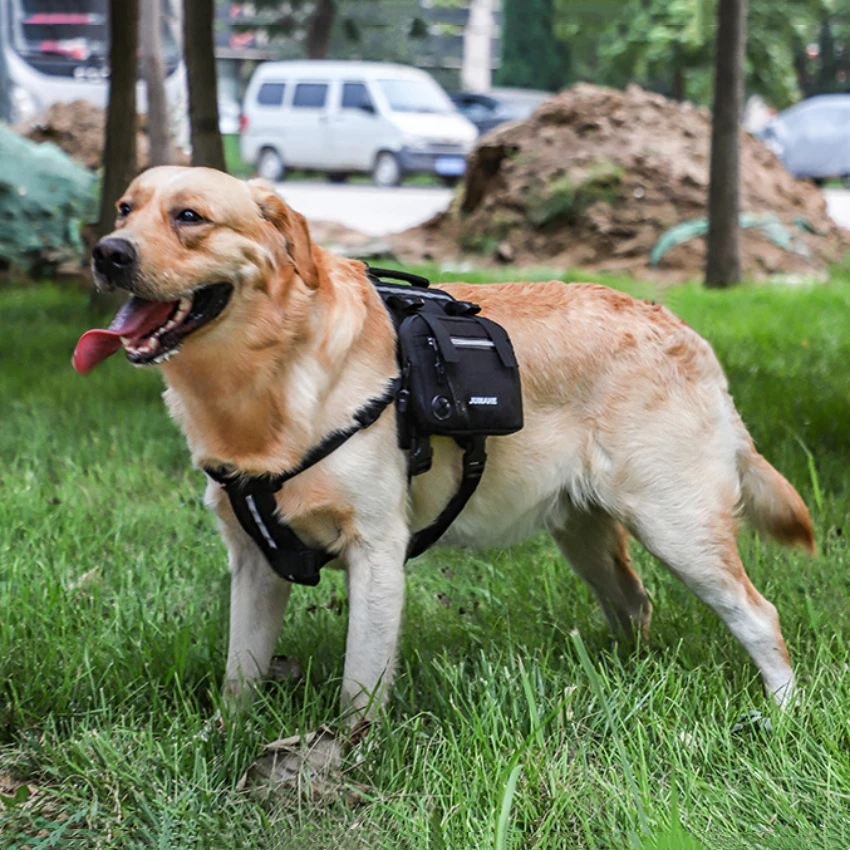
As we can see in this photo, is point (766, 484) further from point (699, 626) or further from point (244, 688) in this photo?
point (244, 688)

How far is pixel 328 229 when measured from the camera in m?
13.2

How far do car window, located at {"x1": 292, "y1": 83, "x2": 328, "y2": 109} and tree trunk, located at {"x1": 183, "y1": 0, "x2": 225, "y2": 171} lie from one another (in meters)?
16.8

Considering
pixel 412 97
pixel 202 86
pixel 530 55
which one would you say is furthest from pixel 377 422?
pixel 530 55

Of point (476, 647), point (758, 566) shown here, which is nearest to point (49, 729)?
point (476, 647)

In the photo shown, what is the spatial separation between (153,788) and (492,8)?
149 feet

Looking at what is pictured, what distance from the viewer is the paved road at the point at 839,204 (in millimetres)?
17275

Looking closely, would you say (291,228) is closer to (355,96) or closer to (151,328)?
(151,328)

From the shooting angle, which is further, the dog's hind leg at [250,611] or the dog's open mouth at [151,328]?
the dog's hind leg at [250,611]

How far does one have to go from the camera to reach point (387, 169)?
74.4 ft

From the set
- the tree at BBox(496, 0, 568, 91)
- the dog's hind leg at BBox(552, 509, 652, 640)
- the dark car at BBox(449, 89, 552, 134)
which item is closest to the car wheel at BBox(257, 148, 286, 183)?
the dark car at BBox(449, 89, 552, 134)

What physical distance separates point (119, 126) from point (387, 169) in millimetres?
14666

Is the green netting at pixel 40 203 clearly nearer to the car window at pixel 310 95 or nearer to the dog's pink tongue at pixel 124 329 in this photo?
the dog's pink tongue at pixel 124 329

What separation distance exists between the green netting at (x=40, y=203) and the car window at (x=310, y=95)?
520 inches

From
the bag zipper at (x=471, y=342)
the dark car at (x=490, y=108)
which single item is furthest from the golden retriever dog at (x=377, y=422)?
the dark car at (x=490, y=108)
